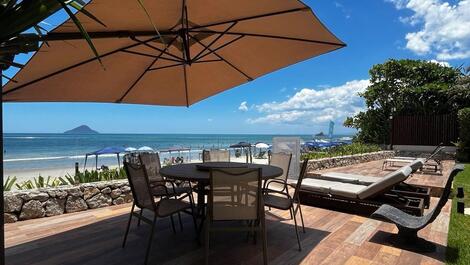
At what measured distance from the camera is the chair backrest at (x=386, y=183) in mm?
4091

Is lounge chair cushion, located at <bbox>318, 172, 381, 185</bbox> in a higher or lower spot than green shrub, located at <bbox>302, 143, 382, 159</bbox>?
lower

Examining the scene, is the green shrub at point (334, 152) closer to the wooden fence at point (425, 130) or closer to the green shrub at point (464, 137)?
the green shrub at point (464, 137)

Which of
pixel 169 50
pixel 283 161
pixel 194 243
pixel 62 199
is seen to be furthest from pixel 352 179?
pixel 62 199

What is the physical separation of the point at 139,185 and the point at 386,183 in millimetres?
3197

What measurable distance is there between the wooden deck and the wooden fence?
14.8 m

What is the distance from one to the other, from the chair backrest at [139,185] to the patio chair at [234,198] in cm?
65

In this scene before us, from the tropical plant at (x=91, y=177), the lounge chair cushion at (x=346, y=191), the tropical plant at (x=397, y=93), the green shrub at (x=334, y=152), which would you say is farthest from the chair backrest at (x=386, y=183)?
the tropical plant at (x=397, y=93)

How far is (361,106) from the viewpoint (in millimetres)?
22391

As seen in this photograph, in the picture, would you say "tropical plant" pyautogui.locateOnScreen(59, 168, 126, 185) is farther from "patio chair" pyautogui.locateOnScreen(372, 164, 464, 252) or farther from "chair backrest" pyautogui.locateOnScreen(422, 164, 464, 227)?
"chair backrest" pyautogui.locateOnScreen(422, 164, 464, 227)

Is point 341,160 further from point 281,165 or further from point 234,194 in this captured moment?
point 234,194

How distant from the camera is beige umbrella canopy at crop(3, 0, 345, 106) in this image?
256 centimetres

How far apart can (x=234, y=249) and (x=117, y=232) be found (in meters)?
1.48

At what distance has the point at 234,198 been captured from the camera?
2748 mm

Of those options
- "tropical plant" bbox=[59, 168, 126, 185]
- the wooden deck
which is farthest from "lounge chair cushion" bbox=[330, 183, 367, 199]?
"tropical plant" bbox=[59, 168, 126, 185]
